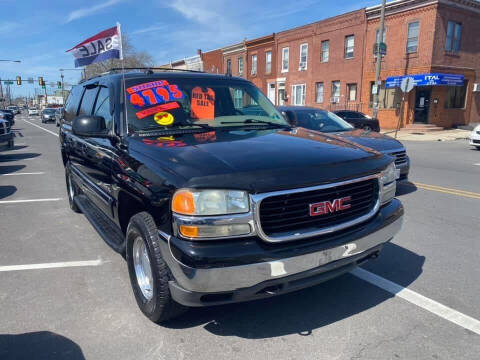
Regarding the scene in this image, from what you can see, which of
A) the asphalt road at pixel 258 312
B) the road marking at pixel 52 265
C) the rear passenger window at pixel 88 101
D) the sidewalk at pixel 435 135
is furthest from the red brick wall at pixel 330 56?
the road marking at pixel 52 265

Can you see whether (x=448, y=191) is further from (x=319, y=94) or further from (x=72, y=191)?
(x=319, y=94)

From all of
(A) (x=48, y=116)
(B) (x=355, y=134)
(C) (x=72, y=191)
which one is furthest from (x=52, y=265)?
(A) (x=48, y=116)

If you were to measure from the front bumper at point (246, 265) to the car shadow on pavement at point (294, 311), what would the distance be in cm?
52

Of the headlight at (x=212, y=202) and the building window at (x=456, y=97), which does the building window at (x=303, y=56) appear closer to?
the building window at (x=456, y=97)

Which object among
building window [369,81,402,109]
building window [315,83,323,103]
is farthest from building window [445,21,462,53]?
building window [315,83,323,103]

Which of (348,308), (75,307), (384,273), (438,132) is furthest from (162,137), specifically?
(438,132)

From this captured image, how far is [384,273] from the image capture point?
3.67 meters

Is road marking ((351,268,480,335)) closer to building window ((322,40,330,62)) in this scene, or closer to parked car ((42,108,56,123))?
building window ((322,40,330,62))

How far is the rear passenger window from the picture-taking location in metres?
4.42

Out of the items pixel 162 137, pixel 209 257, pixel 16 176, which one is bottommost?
pixel 16 176

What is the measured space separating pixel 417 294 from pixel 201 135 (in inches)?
92.3

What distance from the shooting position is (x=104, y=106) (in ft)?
12.8

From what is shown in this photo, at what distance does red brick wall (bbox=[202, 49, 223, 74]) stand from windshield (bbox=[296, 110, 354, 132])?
32.8m

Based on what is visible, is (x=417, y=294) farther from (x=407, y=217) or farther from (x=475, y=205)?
(x=475, y=205)
